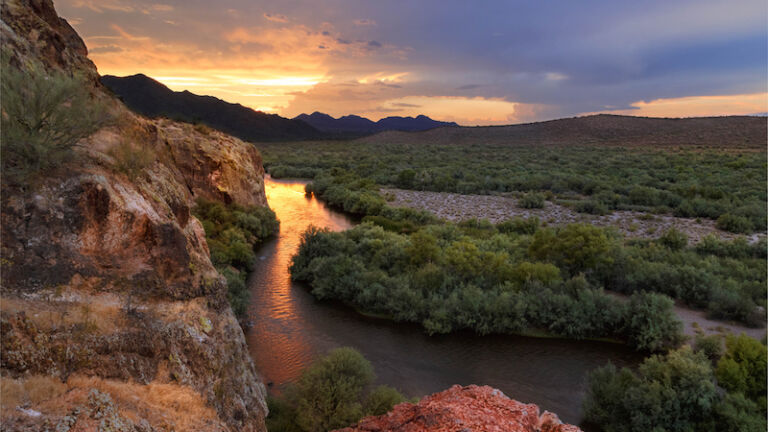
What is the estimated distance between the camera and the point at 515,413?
4293 mm

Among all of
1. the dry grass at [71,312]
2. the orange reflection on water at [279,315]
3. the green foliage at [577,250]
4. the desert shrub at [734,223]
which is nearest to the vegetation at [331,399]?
the orange reflection on water at [279,315]

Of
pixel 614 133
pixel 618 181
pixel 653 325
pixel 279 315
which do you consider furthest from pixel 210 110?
pixel 653 325

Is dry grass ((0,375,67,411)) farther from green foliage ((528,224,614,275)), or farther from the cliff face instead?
green foliage ((528,224,614,275))

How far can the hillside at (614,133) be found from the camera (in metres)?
76.9

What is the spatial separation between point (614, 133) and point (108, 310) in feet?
351

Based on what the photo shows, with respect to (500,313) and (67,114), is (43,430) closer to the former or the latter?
(67,114)

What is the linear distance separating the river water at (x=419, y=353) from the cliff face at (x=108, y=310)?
22.7ft

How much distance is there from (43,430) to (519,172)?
49.5 m

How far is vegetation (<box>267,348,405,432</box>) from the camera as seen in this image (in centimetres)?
909

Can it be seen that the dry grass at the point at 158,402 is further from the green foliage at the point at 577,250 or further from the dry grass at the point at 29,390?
the green foliage at the point at 577,250

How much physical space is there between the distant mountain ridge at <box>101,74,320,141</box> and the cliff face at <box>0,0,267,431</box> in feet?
359

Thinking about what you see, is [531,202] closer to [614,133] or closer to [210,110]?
[614,133]

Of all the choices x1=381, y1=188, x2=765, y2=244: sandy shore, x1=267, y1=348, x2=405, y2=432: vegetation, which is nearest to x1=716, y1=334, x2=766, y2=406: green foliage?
x1=267, y1=348, x2=405, y2=432: vegetation

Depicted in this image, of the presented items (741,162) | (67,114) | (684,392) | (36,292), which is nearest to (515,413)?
(36,292)
